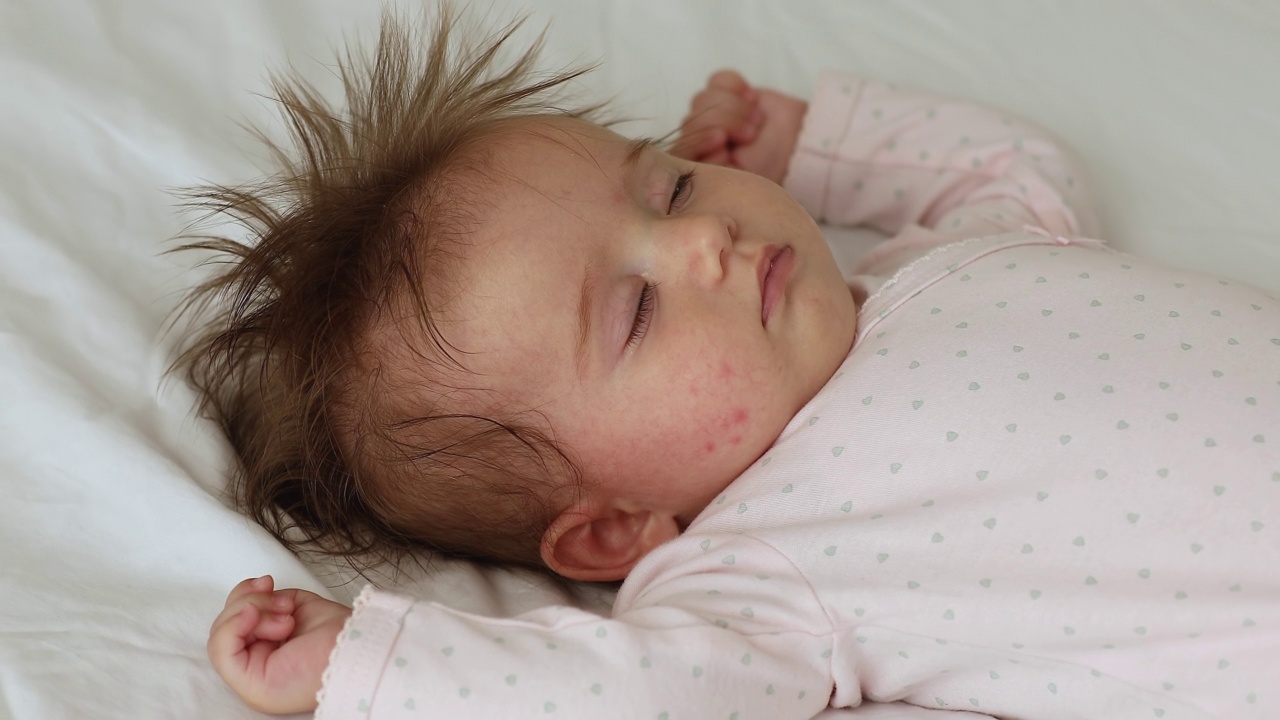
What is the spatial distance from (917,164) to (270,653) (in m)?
1.10

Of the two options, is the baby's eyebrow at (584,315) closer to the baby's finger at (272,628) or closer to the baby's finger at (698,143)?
the baby's finger at (272,628)

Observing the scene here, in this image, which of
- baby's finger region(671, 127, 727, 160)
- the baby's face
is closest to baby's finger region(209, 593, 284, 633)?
the baby's face

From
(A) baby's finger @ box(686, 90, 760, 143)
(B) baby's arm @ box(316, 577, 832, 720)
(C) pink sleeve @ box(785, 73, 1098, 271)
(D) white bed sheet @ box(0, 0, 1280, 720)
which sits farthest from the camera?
(A) baby's finger @ box(686, 90, 760, 143)

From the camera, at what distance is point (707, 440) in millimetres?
1133

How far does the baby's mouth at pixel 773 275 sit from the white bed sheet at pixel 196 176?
0.36m

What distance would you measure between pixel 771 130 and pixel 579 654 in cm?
97

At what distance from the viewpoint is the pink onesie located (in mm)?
927

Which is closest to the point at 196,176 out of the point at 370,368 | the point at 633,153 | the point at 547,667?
the point at 370,368

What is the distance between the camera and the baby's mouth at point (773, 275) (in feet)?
3.80

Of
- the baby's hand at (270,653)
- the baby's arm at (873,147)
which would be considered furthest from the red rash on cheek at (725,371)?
the baby's arm at (873,147)

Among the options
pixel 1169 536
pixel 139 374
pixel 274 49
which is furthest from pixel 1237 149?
pixel 139 374

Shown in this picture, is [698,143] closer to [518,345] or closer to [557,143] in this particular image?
[557,143]

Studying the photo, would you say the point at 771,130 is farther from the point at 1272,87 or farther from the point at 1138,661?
the point at 1138,661

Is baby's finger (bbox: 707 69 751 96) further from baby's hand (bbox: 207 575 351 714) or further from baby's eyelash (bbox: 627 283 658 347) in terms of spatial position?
baby's hand (bbox: 207 575 351 714)
